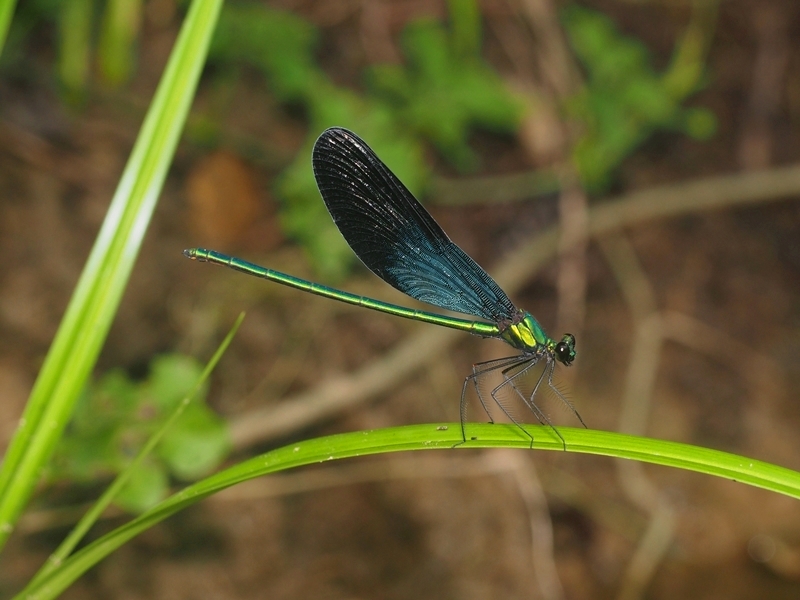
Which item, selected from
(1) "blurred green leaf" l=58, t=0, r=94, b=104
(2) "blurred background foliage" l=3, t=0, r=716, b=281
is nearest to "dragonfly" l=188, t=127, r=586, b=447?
(2) "blurred background foliage" l=3, t=0, r=716, b=281

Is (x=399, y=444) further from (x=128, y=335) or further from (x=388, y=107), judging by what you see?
(x=388, y=107)

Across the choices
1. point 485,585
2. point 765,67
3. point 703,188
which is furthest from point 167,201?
point 765,67

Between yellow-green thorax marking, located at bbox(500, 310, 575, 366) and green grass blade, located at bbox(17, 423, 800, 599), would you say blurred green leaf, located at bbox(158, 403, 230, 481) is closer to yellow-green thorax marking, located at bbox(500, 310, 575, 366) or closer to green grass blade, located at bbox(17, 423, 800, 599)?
green grass blade, located at bbox(17, 423, 800, 599)

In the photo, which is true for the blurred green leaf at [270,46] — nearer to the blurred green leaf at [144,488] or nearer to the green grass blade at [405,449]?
the blurred green leaf at [144,488]

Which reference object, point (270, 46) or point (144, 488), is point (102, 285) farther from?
point (270, 46)

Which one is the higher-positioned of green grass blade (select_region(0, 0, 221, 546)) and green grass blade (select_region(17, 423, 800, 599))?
green grass blade (select_region(0, 0, 221, 546))

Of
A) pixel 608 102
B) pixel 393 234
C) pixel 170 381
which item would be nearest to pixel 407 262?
pixel 393 234
